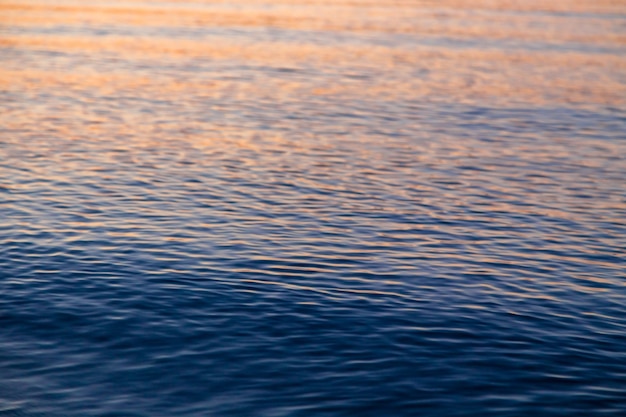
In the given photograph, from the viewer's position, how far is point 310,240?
27734mm

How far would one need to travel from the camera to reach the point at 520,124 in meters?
45.7

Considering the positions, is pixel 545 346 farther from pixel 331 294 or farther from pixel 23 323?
pixel 23 323

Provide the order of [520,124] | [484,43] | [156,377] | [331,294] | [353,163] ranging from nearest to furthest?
[156,377], [331,294], [353,163], [520,124], [484,43]

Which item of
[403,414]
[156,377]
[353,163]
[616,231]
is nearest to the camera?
[403,414]

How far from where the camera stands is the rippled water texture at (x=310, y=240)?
746 inches

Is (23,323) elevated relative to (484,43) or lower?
lower

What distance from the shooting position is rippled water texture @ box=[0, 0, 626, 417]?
18953 millimetres

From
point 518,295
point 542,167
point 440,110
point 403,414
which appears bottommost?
point 403,414

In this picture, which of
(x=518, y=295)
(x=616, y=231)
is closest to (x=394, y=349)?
(x=518, y=295)

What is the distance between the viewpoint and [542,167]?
37.6 metres

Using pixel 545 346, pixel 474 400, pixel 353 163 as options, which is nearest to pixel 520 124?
pixel 353 163

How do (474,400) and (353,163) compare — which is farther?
(353,163)

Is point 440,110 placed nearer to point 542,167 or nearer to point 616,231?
point 542,167

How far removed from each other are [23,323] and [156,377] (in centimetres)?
429
